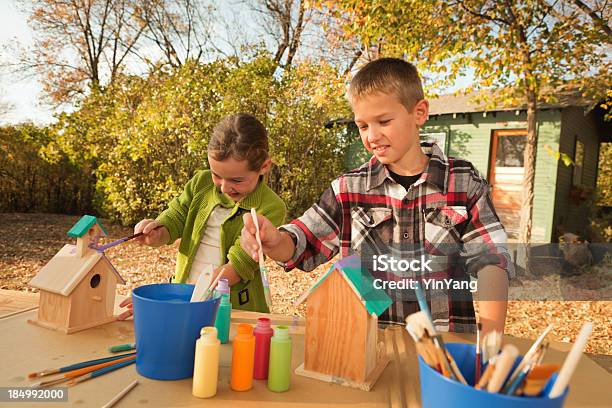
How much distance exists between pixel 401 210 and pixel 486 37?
6226 millimetres

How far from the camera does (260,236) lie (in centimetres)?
141

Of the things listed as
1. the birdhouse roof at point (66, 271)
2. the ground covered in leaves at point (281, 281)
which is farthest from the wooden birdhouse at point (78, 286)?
the ground covered in leaves at point (281, 281)

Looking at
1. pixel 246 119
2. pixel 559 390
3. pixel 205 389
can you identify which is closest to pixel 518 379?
pixel 559 390

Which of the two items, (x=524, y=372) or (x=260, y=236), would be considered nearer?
(x=524, y=372)

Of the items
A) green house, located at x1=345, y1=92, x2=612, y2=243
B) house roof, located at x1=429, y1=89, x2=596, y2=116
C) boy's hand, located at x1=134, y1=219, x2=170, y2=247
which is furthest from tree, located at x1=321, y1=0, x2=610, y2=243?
boy's hand, located at x1=134, y1=219, x2=170, y2=247

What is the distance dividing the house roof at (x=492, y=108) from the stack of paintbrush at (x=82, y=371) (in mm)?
8852

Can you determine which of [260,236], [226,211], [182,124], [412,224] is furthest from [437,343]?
[182,124]

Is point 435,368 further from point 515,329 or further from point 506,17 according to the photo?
point 506,17

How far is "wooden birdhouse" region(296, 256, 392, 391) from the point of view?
112cm

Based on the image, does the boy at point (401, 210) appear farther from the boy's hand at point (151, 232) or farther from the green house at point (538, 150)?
the green house at point (538, 150)

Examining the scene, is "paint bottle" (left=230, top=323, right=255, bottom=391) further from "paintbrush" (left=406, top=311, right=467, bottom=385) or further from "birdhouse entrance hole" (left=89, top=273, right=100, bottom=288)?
"birdhouse entrance hole" (left=89, top=273, right=100, bottom=288)

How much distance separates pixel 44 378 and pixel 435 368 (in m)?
0.92

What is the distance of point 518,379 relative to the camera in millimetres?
669

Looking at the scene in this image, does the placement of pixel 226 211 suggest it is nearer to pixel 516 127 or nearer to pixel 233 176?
pixel 233 176
